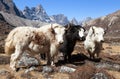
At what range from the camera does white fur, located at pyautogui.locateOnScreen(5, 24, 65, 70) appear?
16859 millimetres

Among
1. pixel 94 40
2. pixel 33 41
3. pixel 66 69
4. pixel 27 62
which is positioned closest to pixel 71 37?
pixel 94 40

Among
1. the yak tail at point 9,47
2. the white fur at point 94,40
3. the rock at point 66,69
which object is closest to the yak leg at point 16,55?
the yak tail at point 9,47

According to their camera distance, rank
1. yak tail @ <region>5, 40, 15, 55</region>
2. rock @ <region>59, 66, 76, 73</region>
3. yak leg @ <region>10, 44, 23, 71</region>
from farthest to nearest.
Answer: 1. yak tail @ <region>5, 40, 15, 55</region>
2. yak leg @ <region>10, 44, 23, 71</region>
3. rock @ <region>59, 66, 76, 73</region>

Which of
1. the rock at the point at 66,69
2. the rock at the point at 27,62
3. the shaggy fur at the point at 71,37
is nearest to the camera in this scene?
the rock at the point at 66,69

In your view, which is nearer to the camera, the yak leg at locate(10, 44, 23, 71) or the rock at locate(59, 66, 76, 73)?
the rock at locate(59, 66, 76, 73)

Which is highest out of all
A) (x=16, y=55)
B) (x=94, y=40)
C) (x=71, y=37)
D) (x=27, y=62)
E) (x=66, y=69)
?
(x=71, y=37)

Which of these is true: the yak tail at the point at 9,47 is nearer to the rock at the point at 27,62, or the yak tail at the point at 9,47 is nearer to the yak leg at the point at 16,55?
the yak leg at the point at 16,55

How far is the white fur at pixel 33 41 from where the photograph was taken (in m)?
16.9

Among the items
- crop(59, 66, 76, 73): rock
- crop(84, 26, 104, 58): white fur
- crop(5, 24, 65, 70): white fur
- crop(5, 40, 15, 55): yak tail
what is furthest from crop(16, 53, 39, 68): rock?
crop(84, 26, 104, 58): white fur

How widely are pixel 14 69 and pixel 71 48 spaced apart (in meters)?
5.26

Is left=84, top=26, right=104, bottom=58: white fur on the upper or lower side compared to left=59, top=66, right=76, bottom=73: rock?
upper

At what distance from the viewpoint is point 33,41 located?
56.7ft

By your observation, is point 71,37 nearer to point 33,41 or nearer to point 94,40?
point 94,40

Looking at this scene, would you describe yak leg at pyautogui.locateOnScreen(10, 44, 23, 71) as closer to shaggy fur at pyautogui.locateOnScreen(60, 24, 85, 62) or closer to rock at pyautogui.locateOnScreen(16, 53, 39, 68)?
rock at pyautogui.locateOnScreen(16, 53, 39, 68)
